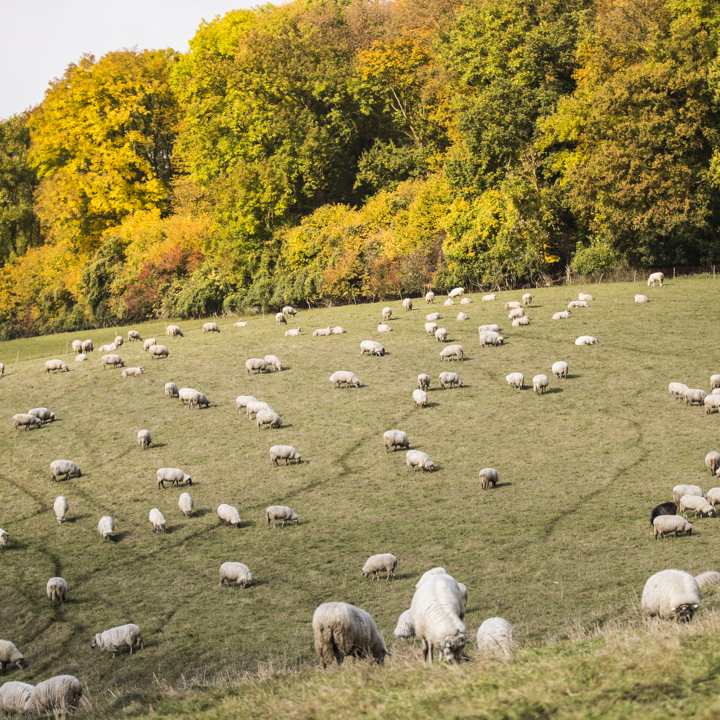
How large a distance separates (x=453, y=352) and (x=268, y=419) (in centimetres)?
918

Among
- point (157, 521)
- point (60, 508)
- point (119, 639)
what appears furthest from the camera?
point (60, 508)

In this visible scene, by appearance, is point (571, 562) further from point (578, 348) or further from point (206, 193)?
point (206, 193)

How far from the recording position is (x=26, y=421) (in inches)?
1126

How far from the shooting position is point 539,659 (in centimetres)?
837

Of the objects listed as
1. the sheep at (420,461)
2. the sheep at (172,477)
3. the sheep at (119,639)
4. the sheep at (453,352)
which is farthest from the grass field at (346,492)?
the sheep at (453,352)

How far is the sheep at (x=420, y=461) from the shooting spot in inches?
832

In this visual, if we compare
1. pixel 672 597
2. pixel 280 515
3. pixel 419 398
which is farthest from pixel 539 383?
pixel 672 597

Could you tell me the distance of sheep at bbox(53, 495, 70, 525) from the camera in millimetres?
19984

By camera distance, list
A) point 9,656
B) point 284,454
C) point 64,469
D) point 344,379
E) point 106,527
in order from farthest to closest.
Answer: point 344,379, point 64,469, point 284,454, point 106,527, point 9,656

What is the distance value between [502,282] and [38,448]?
1307 inches

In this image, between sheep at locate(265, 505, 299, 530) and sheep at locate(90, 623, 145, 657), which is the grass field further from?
sheep at locate(265, 505, 299, 530)

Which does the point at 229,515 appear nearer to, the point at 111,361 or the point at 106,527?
the point at 106,527

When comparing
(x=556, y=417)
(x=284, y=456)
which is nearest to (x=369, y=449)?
(x=284, y=456)

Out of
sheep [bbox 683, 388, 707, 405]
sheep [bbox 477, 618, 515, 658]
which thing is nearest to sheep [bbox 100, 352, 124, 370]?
sheep [bbox 683, 388, 707, 405]
